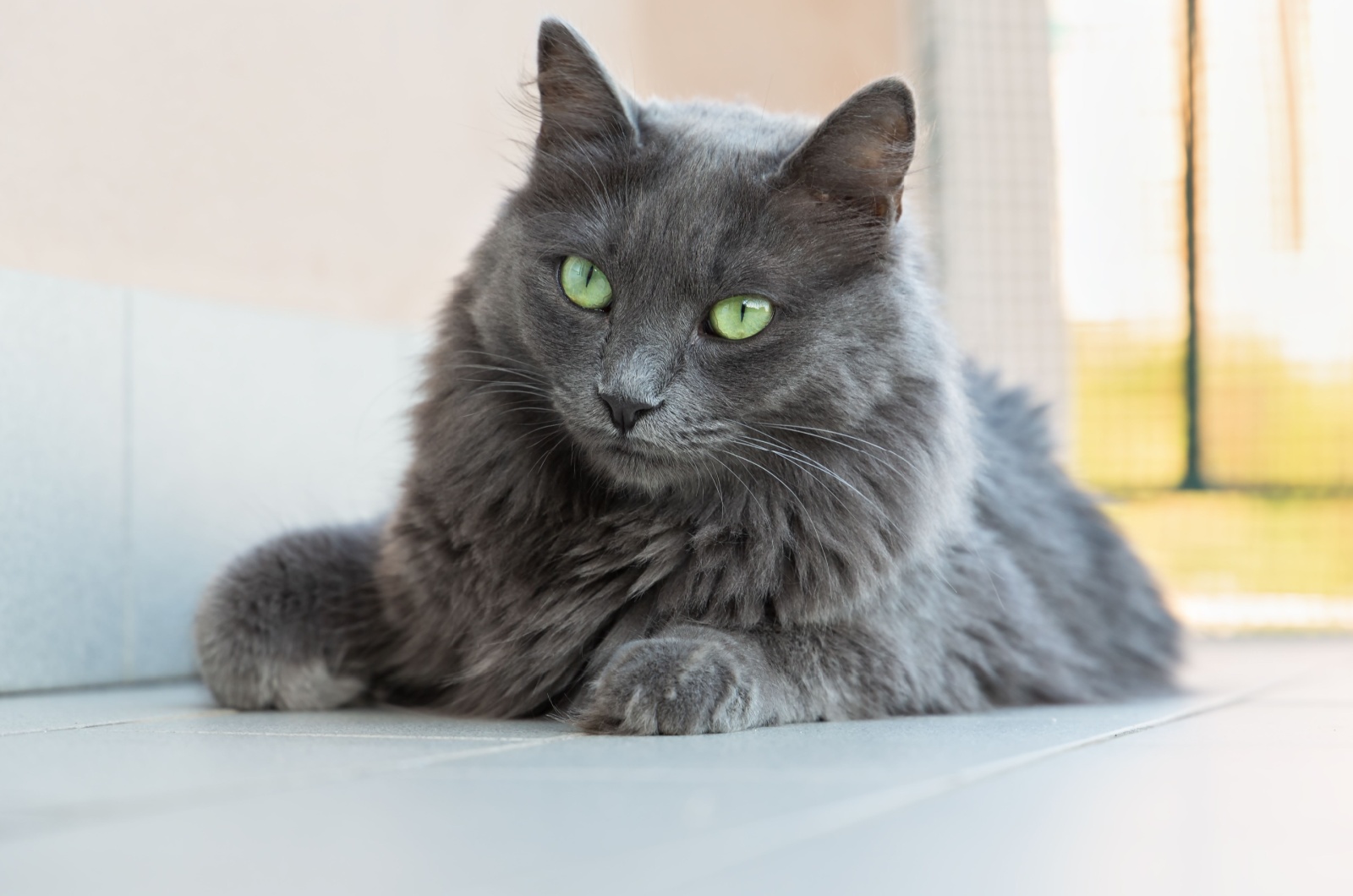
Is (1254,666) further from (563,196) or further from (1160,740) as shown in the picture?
(563,196)

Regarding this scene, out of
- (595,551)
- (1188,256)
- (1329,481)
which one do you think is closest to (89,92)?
(595,551)

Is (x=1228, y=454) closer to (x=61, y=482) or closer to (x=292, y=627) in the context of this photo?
(x=292, y=627)

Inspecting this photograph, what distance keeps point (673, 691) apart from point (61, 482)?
1.29m

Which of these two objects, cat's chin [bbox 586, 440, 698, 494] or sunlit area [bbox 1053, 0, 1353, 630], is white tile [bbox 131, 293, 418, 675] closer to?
cat's chin [bbox 586, 440, 698, 494]

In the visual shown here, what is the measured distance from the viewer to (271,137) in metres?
2.82

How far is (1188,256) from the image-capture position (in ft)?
14.7

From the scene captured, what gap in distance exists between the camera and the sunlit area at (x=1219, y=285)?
451 centimetres

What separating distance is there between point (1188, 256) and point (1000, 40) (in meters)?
0.95

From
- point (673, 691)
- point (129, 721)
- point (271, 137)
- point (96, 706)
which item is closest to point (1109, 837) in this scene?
point (673, 691)

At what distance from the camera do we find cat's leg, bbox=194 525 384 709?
78.2 inches

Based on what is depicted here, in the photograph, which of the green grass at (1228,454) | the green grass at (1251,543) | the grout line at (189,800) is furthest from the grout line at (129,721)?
the green grass at (1251,543)

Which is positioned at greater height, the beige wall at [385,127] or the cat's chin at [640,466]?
the beige wall at [385,127]

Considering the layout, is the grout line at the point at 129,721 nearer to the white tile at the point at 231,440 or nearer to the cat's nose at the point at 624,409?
the white tile at the point at 231,440

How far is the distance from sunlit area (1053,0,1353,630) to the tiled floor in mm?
3017
